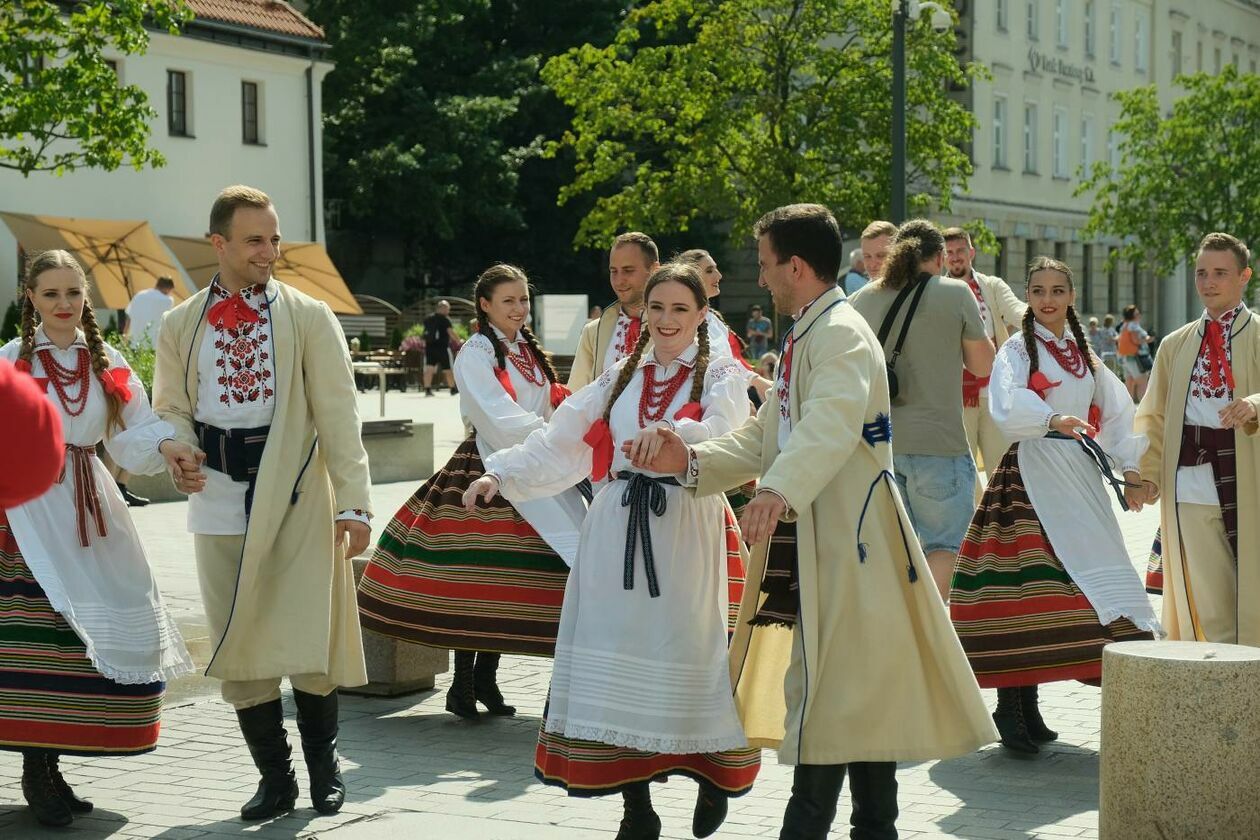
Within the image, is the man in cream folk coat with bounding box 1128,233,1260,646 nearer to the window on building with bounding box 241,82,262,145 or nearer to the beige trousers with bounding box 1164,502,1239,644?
the beige trousers with bounding box 1164,502,1239,644

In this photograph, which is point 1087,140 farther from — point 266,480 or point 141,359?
point 266,480

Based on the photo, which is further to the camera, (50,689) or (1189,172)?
(1189,172)

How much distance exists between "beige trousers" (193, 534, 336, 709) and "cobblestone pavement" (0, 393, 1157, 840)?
39 cm

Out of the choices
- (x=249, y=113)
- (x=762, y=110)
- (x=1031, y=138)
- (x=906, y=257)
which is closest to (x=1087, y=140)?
(x=1031, y=138)

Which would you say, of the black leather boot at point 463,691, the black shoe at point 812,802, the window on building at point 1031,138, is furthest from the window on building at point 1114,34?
the black shoe at point 812,802

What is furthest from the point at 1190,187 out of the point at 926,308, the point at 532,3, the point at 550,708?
the point at 550,708

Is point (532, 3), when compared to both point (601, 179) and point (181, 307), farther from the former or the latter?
point (181, 307)

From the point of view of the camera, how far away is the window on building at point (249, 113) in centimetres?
3812

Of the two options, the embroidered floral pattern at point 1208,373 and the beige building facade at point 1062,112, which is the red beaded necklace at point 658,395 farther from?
the beige building facade at point 1062,112

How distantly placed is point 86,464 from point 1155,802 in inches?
136

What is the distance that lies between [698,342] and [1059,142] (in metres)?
52.1

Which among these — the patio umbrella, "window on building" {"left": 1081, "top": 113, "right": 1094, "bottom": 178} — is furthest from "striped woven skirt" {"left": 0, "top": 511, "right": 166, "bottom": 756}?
"window on building" {"left": 1081, "top": 113, "right": 1094, "bottom": 178}

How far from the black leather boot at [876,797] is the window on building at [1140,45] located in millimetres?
58855

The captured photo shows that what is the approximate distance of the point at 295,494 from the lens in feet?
20.6
